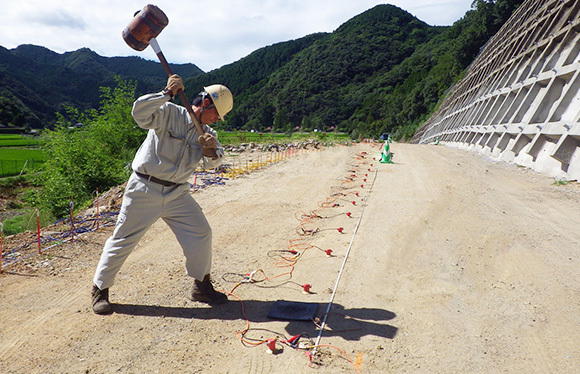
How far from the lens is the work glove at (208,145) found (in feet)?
11.9

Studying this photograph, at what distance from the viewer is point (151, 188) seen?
3615 millimetres

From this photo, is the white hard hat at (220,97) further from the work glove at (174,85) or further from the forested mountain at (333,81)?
the forested mountain at (333,81)

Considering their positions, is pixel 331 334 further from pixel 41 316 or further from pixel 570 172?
pixel 570 172

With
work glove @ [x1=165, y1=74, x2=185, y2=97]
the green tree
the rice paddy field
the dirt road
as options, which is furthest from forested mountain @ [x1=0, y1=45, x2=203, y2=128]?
work glove @ [x1=165, y1=74, x2=185, y2=97]

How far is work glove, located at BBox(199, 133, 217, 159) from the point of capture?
143 inches

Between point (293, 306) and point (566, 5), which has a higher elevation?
point (566, 5)

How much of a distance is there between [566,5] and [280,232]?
15.9 m

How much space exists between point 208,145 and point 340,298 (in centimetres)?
220

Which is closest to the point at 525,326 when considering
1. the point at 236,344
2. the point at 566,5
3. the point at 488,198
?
the point at 236,344

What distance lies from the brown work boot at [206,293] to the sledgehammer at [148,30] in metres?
1.60

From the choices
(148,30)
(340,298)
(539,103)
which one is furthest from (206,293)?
(539,103)

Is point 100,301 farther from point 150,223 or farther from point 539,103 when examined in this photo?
point 539,103

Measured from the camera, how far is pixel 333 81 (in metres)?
112

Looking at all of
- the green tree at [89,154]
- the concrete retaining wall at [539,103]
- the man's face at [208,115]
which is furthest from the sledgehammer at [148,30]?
the green tree at [89,154]
